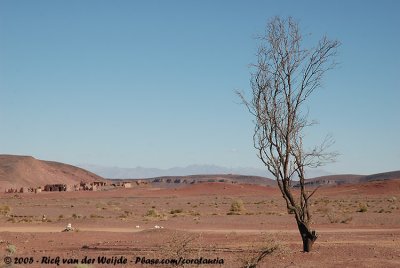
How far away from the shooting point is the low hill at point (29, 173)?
12469 centimetres

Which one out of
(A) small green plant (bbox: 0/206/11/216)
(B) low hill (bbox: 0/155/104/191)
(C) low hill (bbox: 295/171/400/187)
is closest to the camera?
(A) small green plant (bbox: 0/206/11/216)

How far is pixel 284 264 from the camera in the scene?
57.2ft

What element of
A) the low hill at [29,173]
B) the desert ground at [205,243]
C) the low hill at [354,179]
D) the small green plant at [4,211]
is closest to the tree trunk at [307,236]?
the desert ground at [205,243]

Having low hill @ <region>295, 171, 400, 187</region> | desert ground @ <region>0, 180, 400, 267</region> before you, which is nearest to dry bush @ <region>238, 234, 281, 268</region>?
desert ground @ <region>0, 180, 400, 267</region>

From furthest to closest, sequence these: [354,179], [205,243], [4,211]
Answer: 1. [354,179]
2. [4,211]
3. [205,243]

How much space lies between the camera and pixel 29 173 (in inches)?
5271

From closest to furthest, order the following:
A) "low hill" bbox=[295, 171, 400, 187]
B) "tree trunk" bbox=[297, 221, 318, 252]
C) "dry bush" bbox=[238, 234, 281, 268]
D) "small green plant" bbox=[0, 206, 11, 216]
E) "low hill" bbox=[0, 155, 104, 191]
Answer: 1. "dry bush" bbox=[238, 234, 281, 268]
2. "tree trunk" bbox=[297, 221, 318, 252]
3. "small green plant" bbox=[0, 206, 11, 216]
4. "low hill" bbox=[0, 155, 104, 191]
5. "low hill" bbox=[295, 171, 400, 187]

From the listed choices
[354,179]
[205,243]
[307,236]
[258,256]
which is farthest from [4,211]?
[354,179]

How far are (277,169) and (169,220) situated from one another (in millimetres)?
22830

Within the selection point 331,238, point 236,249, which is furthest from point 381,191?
point 236,249

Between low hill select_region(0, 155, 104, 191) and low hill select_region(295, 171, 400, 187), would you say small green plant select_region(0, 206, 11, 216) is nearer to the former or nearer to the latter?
low hill select_region(0, 155, 104, 191)

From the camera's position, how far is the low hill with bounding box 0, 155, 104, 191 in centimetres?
12469

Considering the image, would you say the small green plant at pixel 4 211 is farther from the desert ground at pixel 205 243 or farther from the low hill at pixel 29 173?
the low hill at pixel 29 173

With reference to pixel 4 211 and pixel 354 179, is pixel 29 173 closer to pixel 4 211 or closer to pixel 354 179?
pixel 4 211
